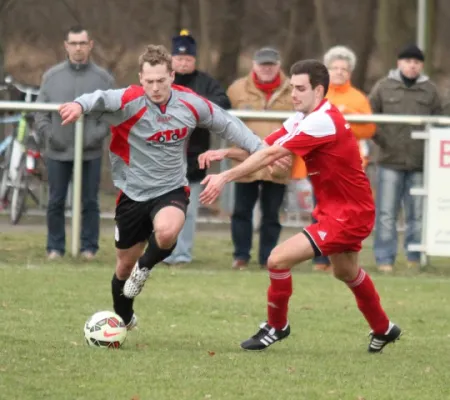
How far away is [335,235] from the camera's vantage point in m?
9.24

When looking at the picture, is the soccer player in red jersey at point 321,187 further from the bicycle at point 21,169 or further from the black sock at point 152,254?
the bicycle at point 21,169

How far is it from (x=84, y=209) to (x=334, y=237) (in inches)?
218

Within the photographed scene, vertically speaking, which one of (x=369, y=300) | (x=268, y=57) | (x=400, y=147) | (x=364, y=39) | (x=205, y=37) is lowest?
(x=369, y=300)

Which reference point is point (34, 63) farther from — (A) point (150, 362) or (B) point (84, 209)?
(A) point (150, 362)

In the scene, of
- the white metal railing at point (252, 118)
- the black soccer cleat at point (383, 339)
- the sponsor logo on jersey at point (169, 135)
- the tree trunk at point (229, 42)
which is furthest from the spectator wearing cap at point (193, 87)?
the tree trunk at point (229, 42)

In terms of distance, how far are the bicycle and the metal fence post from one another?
242cm

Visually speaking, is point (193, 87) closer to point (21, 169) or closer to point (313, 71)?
point (21, 169)

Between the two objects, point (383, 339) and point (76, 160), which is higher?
point (76, 160)

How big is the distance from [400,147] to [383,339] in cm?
501

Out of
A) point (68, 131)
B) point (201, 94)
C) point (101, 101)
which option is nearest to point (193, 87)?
point (201, 94)

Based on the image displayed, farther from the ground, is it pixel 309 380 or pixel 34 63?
pixel 34 63

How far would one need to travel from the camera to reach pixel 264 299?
12.5 metres

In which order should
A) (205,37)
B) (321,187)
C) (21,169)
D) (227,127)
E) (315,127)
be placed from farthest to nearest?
(205,37)
(21,169)
(227,127)
(321,187)
(315,127)

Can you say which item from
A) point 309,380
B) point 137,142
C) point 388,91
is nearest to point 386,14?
point 388,91
